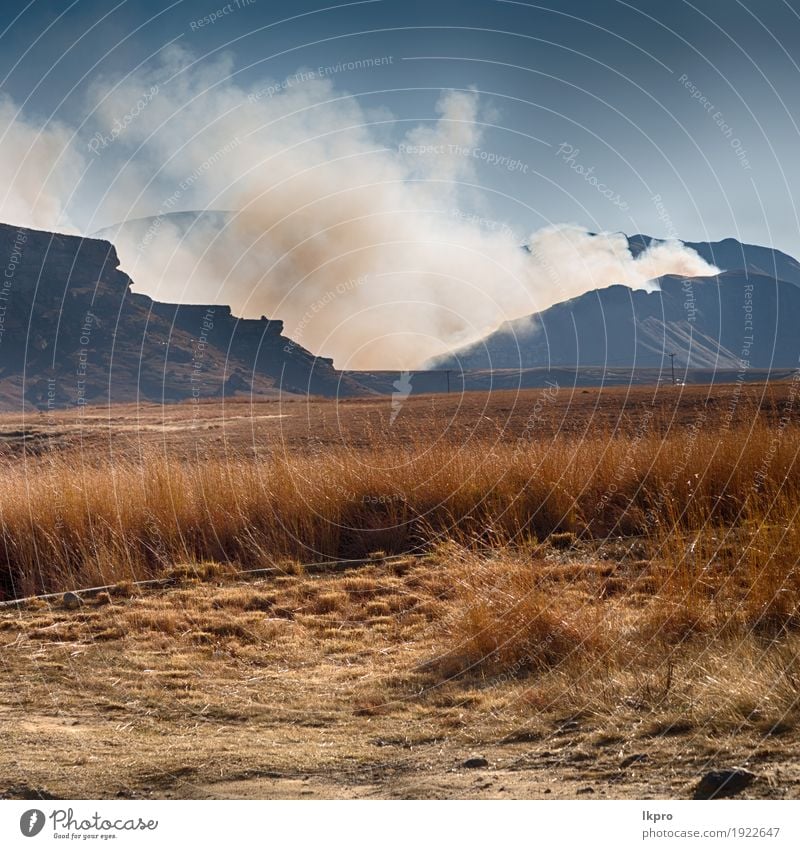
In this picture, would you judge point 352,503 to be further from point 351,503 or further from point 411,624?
point 411,624

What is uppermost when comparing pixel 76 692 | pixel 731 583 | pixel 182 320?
pixel 182 320

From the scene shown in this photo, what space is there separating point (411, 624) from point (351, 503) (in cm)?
332

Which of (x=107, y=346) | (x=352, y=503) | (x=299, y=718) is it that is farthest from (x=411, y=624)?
(x=107, y=346)

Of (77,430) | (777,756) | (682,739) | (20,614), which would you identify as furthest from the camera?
(77,430)

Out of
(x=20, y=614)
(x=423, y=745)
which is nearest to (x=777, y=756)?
(x=423, y=745)

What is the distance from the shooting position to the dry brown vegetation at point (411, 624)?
150 inches

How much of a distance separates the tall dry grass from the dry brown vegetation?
0.11ft

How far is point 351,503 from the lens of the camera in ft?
31.1

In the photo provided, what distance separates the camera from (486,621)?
544 cm

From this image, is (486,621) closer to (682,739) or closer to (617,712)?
(617,712)

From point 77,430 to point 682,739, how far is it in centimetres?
2625
